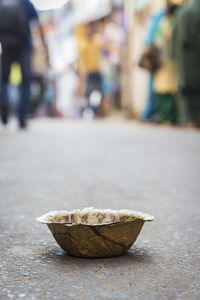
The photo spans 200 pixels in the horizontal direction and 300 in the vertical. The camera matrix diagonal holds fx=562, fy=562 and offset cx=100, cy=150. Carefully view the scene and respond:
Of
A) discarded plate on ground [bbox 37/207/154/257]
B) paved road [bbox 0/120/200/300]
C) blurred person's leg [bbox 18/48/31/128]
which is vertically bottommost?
paved road [bbox 0/120/200/300]

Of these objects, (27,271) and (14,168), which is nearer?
→ (27,271)

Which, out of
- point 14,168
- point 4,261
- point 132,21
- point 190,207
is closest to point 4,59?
point 14,168

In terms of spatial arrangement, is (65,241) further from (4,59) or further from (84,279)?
(4,59)

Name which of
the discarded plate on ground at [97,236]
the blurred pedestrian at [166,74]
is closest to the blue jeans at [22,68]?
the blurred pedestrian at [166,74]

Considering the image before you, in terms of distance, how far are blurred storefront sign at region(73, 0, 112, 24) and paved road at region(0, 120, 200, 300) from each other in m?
15.7

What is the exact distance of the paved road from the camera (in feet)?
3.89

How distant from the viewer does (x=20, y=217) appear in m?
1.96

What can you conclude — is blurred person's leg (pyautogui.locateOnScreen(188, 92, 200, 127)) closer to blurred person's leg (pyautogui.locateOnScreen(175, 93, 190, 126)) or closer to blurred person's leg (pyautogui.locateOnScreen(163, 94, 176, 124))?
blurred person's leg (pyautogui.locateOnScreen(175, 93, 190, 126))

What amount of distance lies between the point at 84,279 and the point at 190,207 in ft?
3.33

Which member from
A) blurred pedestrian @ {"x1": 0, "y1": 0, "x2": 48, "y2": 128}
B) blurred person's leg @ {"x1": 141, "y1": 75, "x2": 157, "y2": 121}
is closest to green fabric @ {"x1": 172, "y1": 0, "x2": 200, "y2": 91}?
blurred person's leg @ {"x1": 141, "y1": 75, "x2": 157, "y2": 121}

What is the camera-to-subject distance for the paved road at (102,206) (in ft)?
3.89

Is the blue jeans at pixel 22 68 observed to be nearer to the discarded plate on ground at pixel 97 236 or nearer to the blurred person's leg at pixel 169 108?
the blurred person's leg at pixel 169 108

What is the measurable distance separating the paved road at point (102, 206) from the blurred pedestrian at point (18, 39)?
120 inches

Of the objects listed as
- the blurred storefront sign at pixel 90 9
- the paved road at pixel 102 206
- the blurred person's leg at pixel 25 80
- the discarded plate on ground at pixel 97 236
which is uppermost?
the blurred storefront sign at pixel 90 9
